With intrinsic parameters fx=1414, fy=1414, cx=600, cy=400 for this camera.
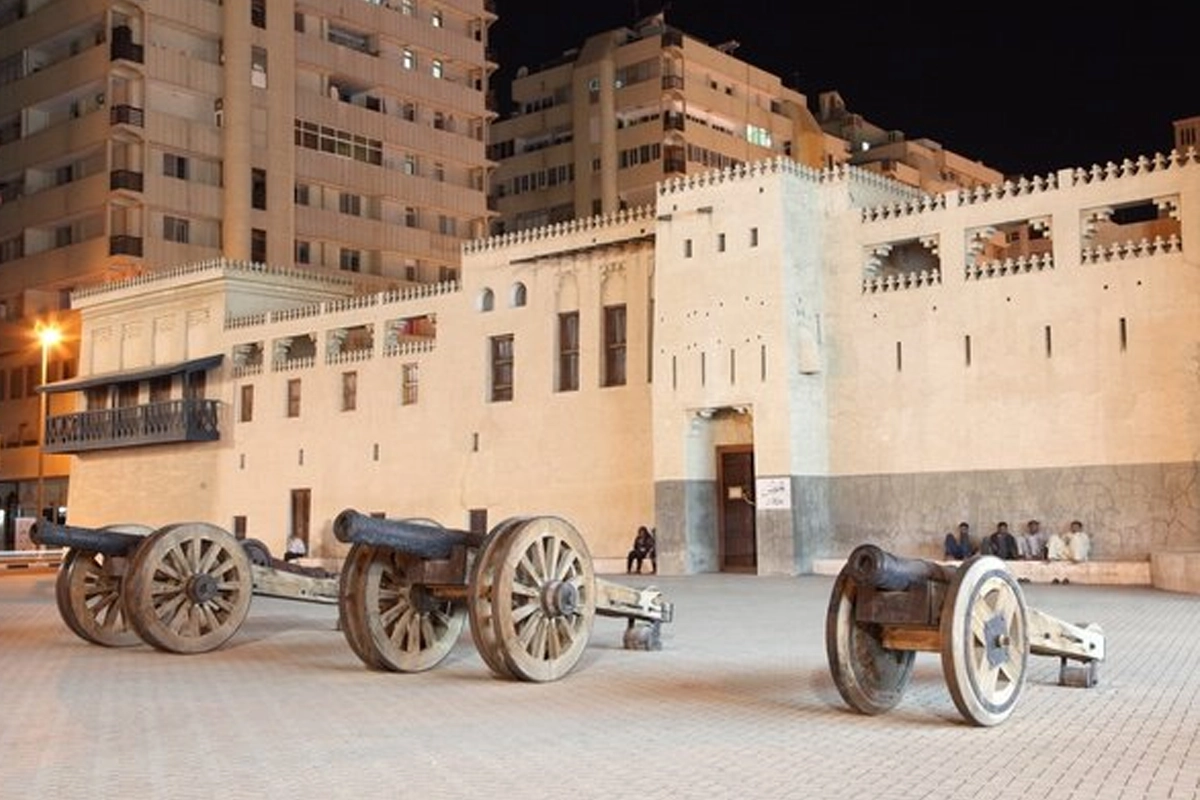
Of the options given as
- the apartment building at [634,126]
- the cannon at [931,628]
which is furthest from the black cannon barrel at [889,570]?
the apartment building at [634,126]

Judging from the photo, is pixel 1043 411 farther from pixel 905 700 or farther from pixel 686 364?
pixel 905 700

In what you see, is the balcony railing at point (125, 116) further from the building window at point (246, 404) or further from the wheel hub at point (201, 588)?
the wheel hub at point (201, 588)

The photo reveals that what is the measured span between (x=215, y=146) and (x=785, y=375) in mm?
31022

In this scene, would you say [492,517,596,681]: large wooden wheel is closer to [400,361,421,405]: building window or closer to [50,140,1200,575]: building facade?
[50,140,1200,575]: building facade

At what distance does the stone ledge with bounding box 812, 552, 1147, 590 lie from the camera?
23.5m

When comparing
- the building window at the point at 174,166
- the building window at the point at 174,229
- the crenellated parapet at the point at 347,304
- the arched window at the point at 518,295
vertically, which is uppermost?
the building window at the point at 174,166

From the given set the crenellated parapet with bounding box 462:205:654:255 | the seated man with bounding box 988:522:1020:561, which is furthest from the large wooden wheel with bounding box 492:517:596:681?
the crenellated parapet with bounding box 462:205:654:255

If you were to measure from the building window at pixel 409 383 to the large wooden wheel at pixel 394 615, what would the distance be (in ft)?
77.2

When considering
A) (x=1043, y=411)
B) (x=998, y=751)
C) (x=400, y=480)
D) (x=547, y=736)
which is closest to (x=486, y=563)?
(x=547, y=736)

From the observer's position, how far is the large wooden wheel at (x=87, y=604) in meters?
15.6

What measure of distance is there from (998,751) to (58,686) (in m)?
7.92

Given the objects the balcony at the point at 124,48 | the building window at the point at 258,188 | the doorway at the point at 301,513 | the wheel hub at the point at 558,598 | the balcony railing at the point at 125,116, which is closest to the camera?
the wheel hub at the point at 558,598

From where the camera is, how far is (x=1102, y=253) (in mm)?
24531

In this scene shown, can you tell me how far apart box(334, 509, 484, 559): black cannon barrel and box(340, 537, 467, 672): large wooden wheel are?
12.3 inches
